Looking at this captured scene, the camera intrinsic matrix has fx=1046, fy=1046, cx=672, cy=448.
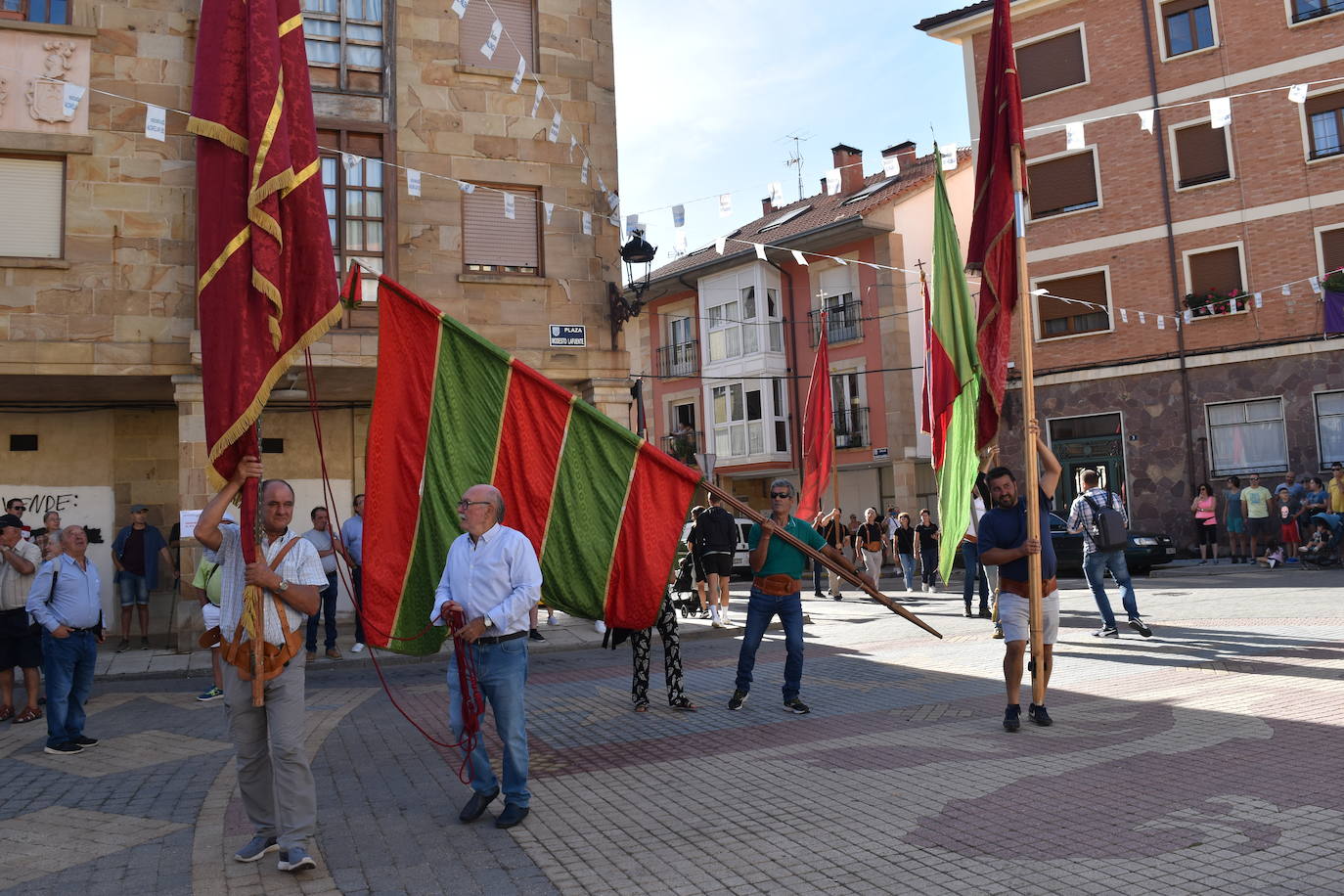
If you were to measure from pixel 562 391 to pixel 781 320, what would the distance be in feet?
102

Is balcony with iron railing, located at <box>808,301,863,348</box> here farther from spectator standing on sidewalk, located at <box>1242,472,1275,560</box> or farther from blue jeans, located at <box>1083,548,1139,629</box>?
blue jeans, located at <box>1083,548,1139,629</box>

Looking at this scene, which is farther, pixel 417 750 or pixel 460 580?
pixel 417 750

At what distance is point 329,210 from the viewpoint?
14844 millimetres

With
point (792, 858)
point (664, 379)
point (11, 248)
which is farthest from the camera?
point (664, 379)

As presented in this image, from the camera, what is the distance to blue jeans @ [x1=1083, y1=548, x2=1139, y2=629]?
444 inches

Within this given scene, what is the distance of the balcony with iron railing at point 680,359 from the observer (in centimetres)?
3984

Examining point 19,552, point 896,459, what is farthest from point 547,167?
point 896,459

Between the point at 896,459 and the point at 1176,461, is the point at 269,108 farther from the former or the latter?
the point at 896,459

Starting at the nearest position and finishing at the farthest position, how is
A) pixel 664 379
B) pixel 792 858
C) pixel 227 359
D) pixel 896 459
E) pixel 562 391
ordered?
pixel 792 858, pixel 227 359, pixel 562 391, pixel 896 459, pixel 664 379

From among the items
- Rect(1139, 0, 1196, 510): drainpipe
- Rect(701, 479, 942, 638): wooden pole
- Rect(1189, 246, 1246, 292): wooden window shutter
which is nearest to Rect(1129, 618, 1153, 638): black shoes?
Rect(701, 479, 942, 638): wooden pole

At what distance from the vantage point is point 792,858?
15.4 feet

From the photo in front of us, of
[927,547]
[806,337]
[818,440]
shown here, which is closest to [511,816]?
[818,440]

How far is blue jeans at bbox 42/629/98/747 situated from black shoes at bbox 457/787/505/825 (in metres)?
3.99

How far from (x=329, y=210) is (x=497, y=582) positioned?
1096cm
